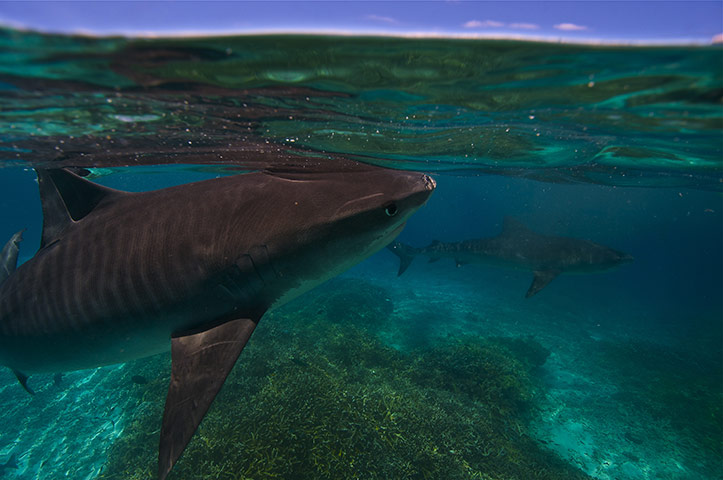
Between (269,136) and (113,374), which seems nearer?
(269,136)

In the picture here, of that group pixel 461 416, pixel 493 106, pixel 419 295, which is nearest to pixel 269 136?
pixel 493 106

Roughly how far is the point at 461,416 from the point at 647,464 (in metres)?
4.91

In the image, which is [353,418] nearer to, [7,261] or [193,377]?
[193,377]

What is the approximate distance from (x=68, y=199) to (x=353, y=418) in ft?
18.1

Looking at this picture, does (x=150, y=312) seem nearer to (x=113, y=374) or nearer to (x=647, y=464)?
(x=113, y=374)

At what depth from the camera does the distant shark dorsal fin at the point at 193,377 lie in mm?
2197

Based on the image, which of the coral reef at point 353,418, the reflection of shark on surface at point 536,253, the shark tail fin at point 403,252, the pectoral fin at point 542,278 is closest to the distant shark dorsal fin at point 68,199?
the coral reef at point 353,418

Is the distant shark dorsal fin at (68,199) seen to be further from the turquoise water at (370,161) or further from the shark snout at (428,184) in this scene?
the shark snout at (428,184)

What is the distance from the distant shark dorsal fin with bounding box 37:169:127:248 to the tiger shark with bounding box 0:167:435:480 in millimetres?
264

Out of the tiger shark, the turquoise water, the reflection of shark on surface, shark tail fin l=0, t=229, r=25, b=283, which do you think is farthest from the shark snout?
the reflection of shark on surface

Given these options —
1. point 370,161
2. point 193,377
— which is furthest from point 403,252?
point 193,377

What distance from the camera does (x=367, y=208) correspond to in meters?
2.55

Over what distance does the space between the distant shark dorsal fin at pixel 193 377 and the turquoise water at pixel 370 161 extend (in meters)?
3.34

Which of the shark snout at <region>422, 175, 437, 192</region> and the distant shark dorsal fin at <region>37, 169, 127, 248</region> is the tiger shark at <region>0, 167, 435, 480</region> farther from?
the distant shark dorsal fin at <region>37, 169, 127, 248</region>
